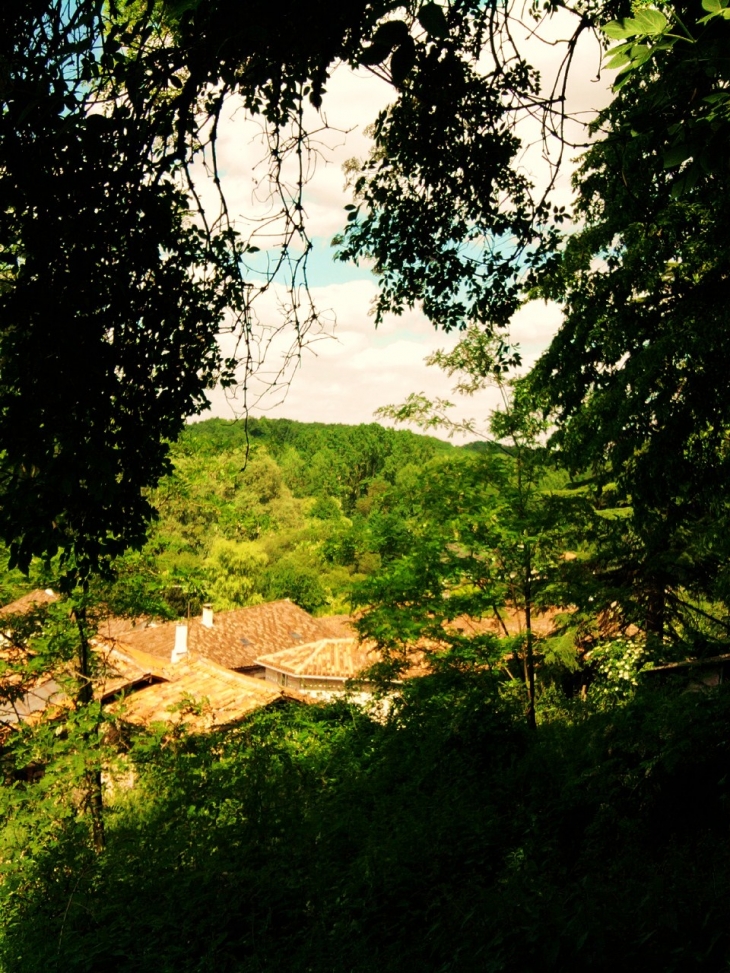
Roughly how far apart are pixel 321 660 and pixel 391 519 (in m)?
14.8

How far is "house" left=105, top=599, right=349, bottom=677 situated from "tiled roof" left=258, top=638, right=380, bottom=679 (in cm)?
266

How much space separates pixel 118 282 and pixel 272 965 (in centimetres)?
397

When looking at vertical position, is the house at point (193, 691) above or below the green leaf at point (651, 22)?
below

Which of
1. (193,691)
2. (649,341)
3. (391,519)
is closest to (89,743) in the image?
(391,519)

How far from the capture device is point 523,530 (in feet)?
39.1

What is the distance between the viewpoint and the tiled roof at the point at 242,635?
32.2m

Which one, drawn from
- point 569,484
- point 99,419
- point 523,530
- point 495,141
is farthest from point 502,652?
point 99,419

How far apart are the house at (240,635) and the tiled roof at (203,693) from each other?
1015cm

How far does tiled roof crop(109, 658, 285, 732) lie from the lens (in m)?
14.7

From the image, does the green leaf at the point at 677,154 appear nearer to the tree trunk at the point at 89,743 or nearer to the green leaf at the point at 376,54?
the green leaf at the point at 376,54

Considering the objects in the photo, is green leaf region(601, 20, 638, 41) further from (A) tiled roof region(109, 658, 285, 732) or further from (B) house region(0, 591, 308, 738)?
(A) tiled roof region(109, 658, 285, 732)

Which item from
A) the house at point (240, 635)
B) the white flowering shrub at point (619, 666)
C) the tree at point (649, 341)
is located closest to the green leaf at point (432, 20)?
the tree at point (649, 341)

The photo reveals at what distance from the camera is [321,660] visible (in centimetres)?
2700

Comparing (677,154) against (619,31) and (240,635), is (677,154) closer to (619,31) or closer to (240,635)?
(619,31)
